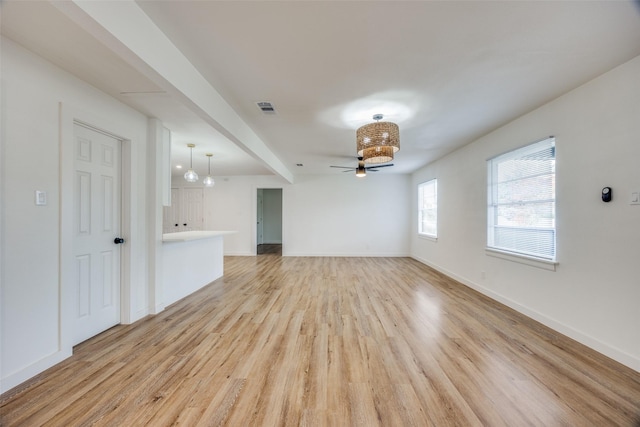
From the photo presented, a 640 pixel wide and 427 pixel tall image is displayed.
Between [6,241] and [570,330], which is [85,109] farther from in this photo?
[570,330]

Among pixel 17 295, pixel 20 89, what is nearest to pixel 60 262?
pixel 17 295

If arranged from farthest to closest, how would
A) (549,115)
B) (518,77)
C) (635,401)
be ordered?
1. (549,115)
2. (518,77)
3. (635,401)

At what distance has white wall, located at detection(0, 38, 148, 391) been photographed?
176 centimetres

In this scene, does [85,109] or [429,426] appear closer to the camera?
[429,426]

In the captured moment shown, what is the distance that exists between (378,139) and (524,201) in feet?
6.70

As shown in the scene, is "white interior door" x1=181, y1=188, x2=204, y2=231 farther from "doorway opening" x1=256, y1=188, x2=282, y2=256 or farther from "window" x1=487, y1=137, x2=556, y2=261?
"window" x1=487, y1=137, x2=556, y2=261

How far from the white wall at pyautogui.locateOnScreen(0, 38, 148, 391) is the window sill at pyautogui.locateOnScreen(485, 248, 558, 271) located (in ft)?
15.4

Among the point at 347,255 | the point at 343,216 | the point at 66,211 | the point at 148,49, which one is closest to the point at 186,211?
the point at 343,216

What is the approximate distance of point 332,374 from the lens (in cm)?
194

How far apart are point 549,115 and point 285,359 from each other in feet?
12.2

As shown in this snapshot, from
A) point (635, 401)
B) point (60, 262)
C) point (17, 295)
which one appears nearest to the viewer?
point (635, 401)

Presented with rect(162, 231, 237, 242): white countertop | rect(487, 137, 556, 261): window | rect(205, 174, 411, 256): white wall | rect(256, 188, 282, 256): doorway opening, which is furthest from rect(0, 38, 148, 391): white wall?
rect(256, 188, 282, 256): doorway opening

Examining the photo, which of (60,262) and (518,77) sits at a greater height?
(518,77)

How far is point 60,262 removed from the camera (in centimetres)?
209
